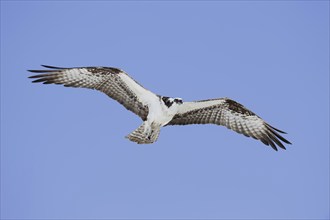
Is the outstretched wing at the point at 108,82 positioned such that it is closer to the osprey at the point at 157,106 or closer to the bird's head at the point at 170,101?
the osprey at the point at 157,106

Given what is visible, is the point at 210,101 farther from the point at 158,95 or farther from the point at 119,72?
the point at 119,72

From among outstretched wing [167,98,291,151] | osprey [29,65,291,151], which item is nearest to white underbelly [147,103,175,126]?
osprey [29,65,291,151]

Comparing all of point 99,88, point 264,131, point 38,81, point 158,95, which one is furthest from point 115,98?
point 264,131

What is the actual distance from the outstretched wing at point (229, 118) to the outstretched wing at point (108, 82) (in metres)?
0.94

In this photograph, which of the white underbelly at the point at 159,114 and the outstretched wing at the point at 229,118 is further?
A: the outstretched wing at the point at 229,118

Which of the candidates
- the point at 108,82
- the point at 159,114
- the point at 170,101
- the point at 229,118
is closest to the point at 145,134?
the point at 159,114

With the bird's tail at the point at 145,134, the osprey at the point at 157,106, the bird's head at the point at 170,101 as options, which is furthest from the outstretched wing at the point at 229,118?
the bird's tail at the point at 145,134

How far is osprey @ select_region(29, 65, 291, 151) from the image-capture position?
34.8ft

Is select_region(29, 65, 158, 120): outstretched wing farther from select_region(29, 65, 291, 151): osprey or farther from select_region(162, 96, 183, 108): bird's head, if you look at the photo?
select_region(162, 96, 183, 108): bird's head

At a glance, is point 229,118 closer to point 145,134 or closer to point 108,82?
point 145,134

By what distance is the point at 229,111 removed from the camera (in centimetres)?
1125

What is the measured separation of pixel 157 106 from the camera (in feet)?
34.9

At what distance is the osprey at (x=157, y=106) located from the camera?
34.8 ft

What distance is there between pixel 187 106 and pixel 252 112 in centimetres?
→ 170
